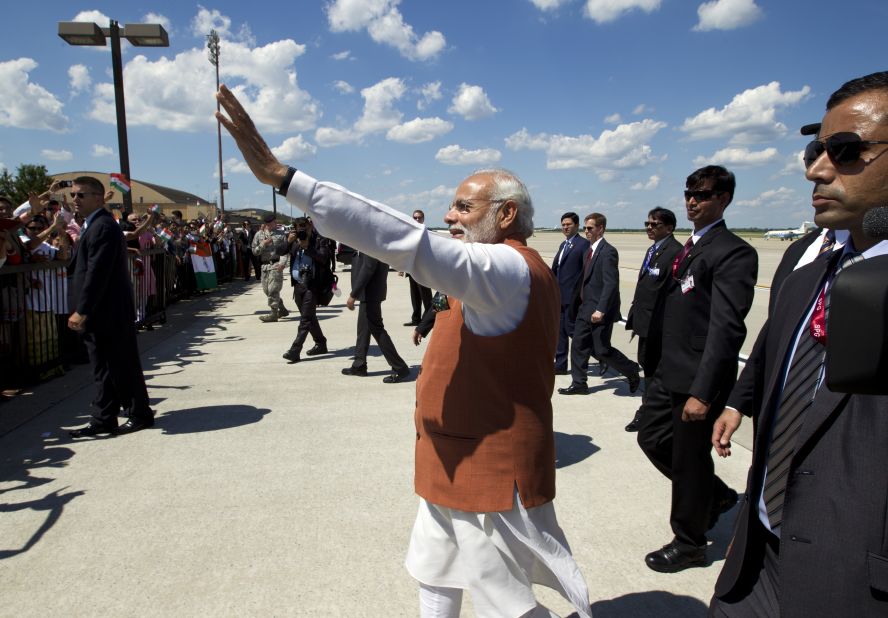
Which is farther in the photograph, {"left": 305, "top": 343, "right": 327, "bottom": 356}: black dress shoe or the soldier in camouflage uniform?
the soldier in camouflage uniform

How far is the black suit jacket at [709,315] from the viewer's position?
108 inches

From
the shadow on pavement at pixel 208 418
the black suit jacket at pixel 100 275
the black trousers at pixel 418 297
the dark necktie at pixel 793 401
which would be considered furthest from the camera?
the black trousers at pixel 418 297

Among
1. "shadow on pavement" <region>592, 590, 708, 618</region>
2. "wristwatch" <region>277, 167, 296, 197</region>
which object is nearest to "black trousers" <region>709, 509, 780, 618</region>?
"shadow on pavement" <region>592, 590, 708, 618</region>

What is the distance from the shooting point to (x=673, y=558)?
300 cm

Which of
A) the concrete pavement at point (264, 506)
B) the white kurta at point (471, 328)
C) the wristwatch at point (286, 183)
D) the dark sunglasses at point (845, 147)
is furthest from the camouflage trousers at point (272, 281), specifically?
the dark sunglasses at point (845, 147)

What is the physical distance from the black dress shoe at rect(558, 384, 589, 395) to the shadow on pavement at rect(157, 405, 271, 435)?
3106 mm

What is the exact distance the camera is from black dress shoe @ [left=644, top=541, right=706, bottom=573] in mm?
2988

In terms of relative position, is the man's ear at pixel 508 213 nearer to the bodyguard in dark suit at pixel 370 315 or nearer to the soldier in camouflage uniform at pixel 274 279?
the bodyguard in dark suit at pixel 370 315

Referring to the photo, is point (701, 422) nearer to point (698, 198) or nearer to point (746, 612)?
point (698, 198)

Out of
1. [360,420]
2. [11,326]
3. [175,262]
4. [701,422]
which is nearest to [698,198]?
[701,422]

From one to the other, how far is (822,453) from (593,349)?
4981mm

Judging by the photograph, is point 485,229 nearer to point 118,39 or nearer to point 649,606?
point 649,606

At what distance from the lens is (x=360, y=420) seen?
539cm

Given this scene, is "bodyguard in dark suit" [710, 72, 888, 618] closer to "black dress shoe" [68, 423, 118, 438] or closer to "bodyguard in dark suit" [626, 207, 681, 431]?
"bodyguard in dark suit" [626, 207, 681, 431]
